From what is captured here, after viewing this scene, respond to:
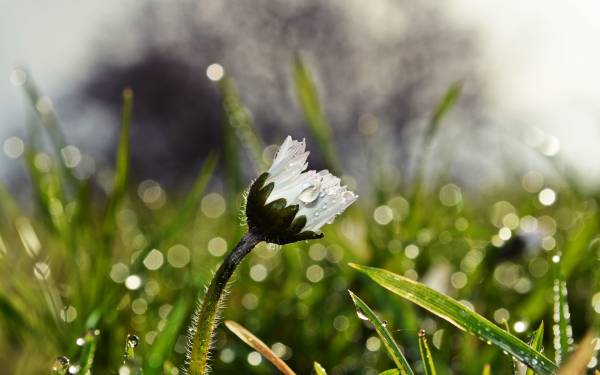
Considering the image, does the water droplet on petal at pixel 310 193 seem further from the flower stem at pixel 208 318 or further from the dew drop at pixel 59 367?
the dew drop at pixel 59 367

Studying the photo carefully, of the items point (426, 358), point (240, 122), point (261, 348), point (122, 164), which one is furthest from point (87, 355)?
point (240, 122)

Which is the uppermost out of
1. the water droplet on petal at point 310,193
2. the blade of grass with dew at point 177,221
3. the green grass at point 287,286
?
the water droplet on petal at point 310,193

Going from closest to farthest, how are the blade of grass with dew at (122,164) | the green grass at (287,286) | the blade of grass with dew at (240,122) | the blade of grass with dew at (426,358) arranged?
the blade of grass with dew at (426,358), the green grass at (287,286), the blade of grass with dew at (122,164), the blade of grass with dew at (240,122)

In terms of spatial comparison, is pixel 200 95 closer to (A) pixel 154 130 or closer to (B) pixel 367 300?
(A) pixel 154 130

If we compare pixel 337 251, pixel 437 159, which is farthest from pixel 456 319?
pixel 437 159

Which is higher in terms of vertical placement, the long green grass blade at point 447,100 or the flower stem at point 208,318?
the flower stem at point 208,318

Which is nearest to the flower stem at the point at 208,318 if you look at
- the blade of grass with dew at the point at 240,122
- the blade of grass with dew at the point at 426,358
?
the blade of grass with dew at the point at 426,358

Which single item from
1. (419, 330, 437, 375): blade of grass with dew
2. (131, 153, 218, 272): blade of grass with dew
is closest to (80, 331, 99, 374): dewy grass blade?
(419, 330, 437, 375): blade of grass with dew
